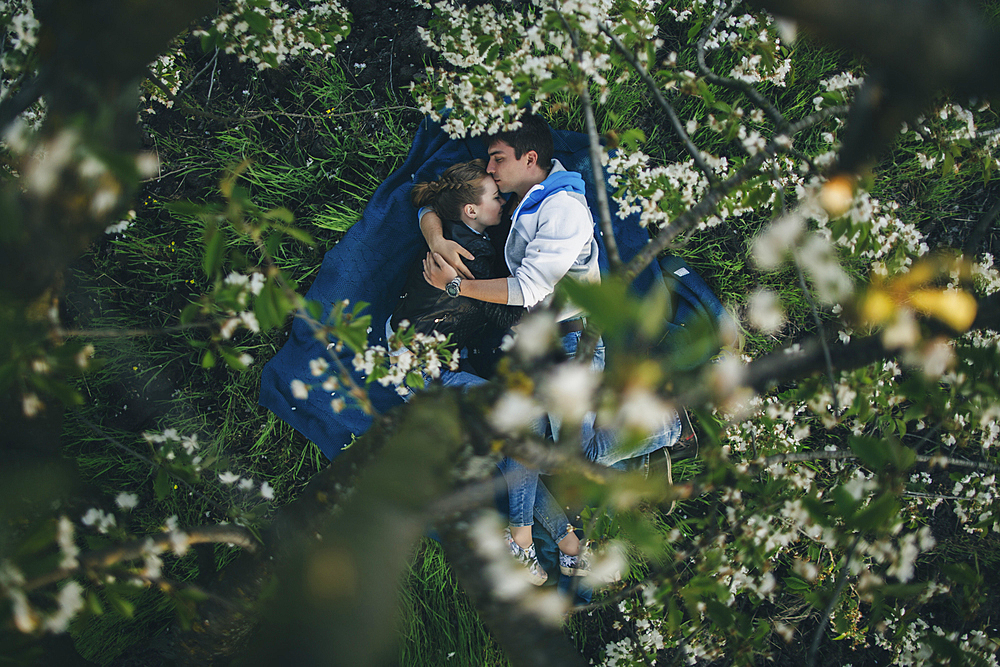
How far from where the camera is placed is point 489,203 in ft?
8.02

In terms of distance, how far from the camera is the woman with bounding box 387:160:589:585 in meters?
2.34

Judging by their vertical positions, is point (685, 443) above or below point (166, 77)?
below

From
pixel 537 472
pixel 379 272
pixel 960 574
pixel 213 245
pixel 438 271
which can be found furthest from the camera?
pixel 379 272

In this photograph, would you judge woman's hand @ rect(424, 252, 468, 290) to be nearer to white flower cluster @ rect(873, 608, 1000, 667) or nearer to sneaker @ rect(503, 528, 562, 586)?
sneaker @ rect(503, 528, 562, 586)

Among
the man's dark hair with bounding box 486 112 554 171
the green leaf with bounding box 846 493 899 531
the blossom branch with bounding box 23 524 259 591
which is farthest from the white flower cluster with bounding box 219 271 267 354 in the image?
the man's dark hair with bounding box 486 112 554 171

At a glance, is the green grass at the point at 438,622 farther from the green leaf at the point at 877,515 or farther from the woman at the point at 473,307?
the green leaf at the point at 877,515

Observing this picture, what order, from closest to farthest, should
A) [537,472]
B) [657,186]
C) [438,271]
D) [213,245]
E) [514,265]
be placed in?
[213,245]
[657,186]
[537,472]
[438,271]
[514,265]

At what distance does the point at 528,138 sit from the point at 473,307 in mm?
855

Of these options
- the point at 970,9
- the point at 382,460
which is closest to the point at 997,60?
the point at 970,9

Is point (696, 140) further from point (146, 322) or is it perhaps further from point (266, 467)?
point (146, 322)

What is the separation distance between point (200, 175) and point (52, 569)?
7.63 ft

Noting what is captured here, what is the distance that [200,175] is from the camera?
264cm

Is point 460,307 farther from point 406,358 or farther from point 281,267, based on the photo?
point 281,267

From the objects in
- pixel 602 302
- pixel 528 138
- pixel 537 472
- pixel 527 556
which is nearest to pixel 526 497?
pixel 537 472
